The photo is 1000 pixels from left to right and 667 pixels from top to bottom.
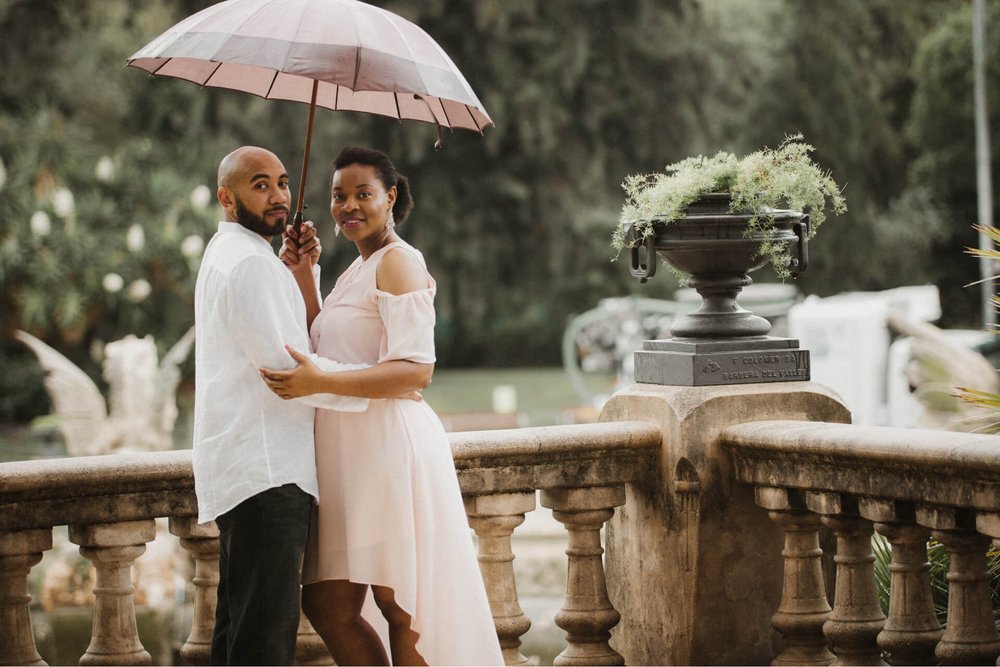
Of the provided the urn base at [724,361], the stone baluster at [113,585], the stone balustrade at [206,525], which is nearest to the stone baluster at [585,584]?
Result: the stone balustrade at [206,525]

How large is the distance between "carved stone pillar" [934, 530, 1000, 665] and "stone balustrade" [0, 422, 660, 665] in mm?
1149

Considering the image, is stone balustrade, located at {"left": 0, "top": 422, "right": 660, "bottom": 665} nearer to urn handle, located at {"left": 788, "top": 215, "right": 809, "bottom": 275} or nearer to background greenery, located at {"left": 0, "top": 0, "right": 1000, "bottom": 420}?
urn handle, located at {"left": 788, "top": 215, "right": 809, "bottom": 275}

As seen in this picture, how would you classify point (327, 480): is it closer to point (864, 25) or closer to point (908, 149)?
point (864, 25)

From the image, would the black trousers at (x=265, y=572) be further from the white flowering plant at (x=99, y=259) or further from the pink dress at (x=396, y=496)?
the white flowering plant at (x=99, y=259)

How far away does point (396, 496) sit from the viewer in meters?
3.63

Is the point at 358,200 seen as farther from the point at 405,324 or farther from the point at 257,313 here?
the point at 257,313

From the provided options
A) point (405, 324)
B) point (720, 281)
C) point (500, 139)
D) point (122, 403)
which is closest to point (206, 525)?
point (405, 324)

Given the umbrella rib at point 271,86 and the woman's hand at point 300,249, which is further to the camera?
the umbrella rib at point 271,86

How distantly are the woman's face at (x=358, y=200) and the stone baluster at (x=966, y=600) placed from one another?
71.8 inches

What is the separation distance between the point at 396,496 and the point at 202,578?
0.94m

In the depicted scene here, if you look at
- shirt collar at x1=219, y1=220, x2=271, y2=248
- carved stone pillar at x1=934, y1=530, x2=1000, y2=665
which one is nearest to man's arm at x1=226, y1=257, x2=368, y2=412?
shirt collar at x1=219, y1=220, x2=271, y2=248

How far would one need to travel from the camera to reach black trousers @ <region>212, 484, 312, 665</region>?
3.43 meters

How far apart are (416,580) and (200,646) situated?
906 mm

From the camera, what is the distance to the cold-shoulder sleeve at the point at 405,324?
11.8 feet
